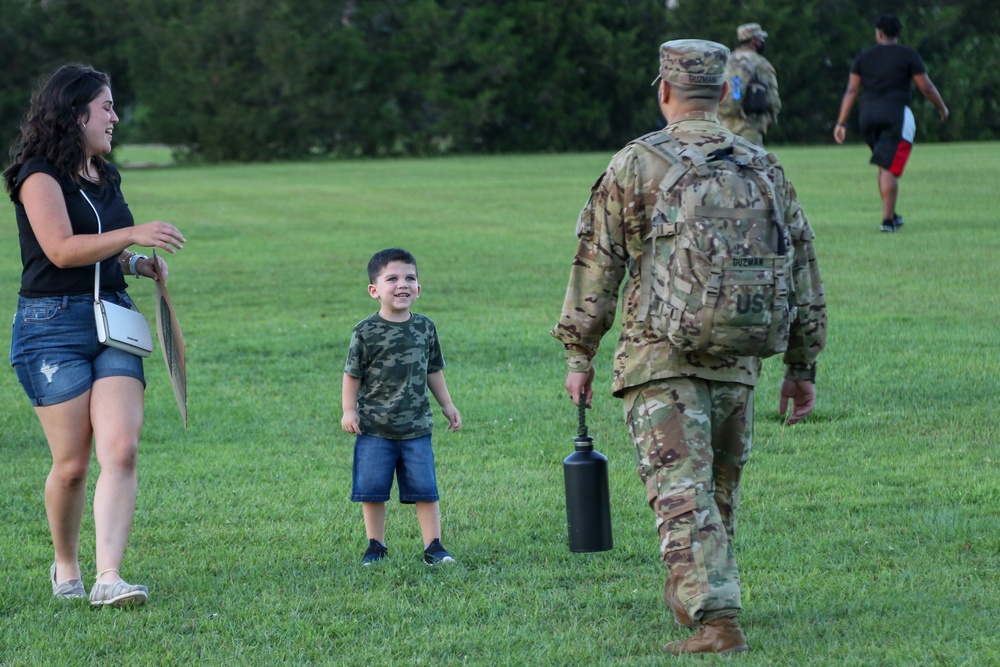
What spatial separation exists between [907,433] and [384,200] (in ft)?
63.3

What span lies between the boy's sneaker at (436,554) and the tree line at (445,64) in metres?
45.4

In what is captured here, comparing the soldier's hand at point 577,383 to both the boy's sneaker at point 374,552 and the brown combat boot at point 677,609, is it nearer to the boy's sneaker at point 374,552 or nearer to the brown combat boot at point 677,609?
the brown combat boot at point 677,609

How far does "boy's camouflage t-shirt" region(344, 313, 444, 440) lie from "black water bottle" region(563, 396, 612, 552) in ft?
2.96

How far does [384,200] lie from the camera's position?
1032 inches

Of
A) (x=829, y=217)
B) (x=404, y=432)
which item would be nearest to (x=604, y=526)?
(x=404, y=432)

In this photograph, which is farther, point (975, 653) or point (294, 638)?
point (294, 638)

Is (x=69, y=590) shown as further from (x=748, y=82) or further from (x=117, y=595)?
(x=748, y=82)

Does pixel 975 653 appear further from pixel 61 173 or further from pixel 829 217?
pixel 829 217

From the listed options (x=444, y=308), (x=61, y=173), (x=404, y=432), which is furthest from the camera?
(x=444, y=308)

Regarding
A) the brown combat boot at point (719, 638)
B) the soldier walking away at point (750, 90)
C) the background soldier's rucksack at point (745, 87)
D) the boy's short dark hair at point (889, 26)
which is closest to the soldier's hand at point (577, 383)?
the brown combat boot at point (719, 638)

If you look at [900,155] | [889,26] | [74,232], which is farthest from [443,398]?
[889,26]

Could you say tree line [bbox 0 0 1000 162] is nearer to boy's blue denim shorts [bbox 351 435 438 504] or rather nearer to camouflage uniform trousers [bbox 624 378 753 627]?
boy's blue denim shorts [bbox 351 435 438 504]

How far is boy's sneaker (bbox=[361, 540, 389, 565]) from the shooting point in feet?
18.6

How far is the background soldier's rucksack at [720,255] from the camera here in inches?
165
